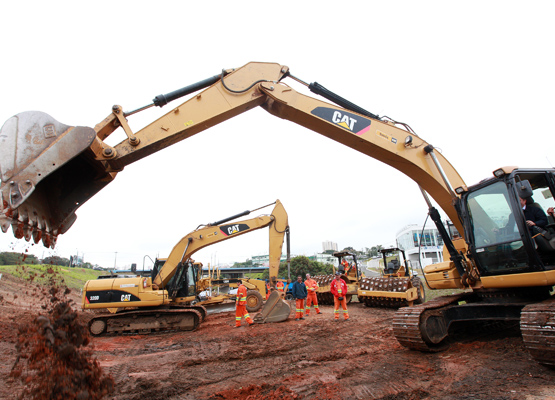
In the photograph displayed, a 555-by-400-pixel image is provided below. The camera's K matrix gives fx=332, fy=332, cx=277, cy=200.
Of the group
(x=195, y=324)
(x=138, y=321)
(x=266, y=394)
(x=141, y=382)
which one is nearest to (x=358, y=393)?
(x=266, y=394)

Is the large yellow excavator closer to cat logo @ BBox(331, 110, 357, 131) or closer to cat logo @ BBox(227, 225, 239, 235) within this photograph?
cat logo @ BBox(331, 110, 357, 131)

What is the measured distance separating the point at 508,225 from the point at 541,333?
1.47 metres

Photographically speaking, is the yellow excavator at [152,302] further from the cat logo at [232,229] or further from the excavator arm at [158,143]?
the excavator arm at [158,143]

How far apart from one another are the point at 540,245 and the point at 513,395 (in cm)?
205

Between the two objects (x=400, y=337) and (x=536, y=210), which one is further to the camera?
(x=400, y=337)

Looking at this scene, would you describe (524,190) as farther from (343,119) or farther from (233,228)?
(233,228)

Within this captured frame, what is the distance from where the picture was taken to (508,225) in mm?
4633

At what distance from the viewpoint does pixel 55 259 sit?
4.77 meters

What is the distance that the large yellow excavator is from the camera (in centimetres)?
368

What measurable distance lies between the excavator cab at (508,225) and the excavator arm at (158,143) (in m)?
0.52

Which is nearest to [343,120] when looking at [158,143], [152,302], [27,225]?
[158,143]

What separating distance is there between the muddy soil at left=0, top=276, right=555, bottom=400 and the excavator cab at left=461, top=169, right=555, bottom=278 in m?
1.27

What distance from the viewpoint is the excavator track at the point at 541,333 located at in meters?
3.67

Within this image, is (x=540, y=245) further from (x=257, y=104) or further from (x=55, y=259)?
(x=55, y=259)
